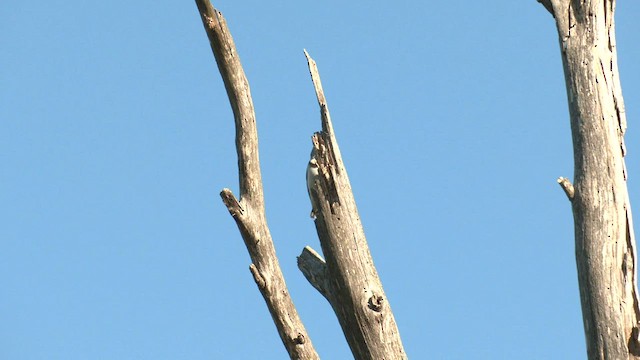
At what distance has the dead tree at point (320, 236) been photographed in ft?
19.1

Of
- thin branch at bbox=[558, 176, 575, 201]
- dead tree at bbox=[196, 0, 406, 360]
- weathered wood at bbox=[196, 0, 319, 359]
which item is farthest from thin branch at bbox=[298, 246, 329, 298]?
thin branch at bbox=[558, 176, 575, 201]

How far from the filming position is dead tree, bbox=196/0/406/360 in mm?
5836

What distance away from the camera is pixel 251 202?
19.9 feet

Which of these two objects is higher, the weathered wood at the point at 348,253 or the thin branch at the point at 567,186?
the thin branch at the point at 567,186

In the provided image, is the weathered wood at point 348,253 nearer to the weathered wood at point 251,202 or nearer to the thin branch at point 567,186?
the weathered wood at point 251,202

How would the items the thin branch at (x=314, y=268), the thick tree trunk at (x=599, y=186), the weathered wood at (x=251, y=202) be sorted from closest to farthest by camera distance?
1. the thick tree trunk at (x=599, y=186)
2. the weathered wood at (x=251, y=202)
3. the thin branch at (x=314, y=268)

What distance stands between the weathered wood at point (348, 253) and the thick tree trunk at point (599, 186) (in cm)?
121

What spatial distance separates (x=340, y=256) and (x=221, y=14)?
5.68ft

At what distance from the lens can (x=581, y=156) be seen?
6043 millimetres

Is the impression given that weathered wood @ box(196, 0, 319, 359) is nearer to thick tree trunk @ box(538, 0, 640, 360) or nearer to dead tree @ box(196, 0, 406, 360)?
dead tree @ box(196, 0, 406, 360)

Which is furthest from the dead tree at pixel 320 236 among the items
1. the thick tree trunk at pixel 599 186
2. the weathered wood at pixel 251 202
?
the thick tree trunk at pixel 599 186

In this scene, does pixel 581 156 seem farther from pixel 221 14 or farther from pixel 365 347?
pixel 221 14

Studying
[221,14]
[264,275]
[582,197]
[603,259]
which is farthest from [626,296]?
[221,14]

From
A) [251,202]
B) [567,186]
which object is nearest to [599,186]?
[567,186]
